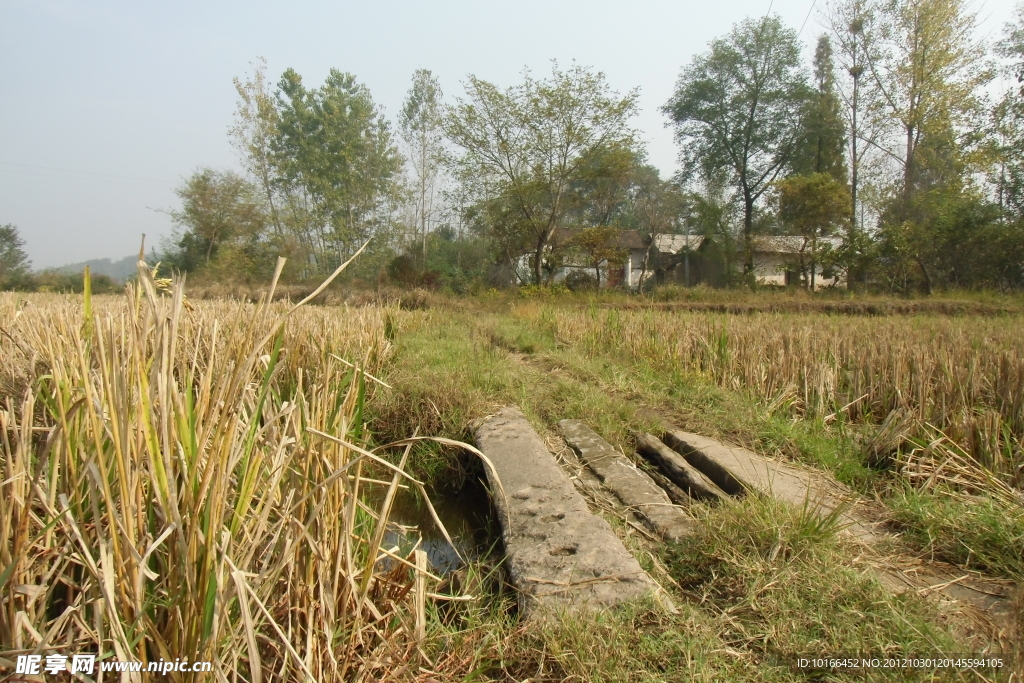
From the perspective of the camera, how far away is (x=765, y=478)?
9.32 ft

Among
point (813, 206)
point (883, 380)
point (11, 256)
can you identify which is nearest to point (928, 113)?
point (813, 206)

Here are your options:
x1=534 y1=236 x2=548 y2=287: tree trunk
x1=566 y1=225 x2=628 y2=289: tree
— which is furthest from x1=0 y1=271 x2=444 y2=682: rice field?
x1=566 y1=225 x2=628 y2=289: tree

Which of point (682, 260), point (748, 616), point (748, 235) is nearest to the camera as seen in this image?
point (748, 616)

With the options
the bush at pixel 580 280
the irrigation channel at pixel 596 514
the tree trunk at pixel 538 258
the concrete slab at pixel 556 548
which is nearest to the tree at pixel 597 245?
the bush at pixel 580 280

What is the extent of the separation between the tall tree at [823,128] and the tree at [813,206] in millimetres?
5214

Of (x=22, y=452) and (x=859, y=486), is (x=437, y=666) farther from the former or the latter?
(x=859, y=486)

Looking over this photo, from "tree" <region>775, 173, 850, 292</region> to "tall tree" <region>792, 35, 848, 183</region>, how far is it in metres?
5.21

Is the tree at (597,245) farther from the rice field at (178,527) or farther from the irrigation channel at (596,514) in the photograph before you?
the rice field at (178,527)

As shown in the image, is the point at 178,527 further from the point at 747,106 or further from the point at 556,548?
the point at 747,106

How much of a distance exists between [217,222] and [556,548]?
23.3 metres

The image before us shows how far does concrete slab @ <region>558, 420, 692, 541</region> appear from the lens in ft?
8.18

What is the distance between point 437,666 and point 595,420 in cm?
252

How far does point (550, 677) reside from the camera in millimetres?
1532

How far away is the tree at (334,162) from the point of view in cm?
2564
